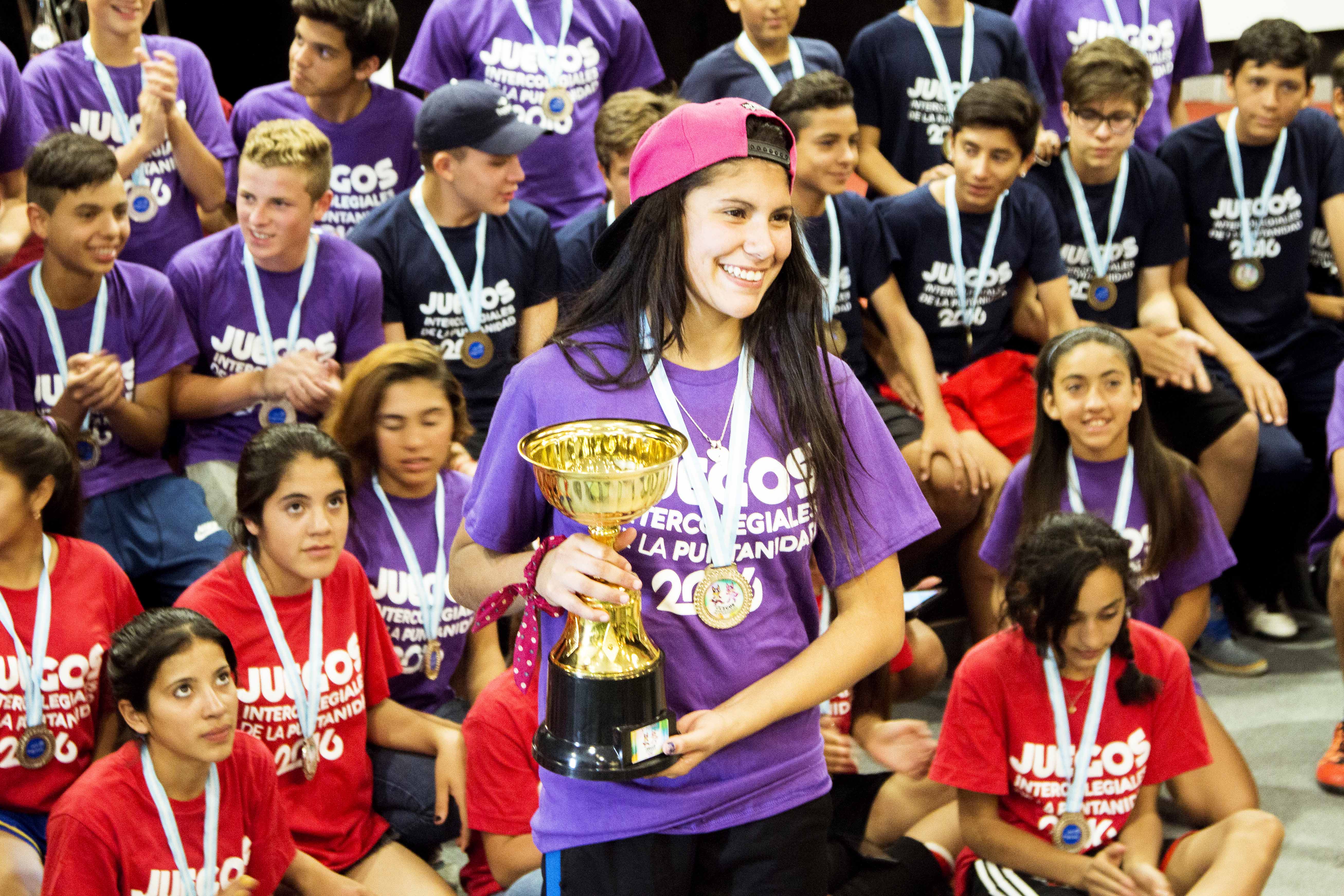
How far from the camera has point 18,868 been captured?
289 cm

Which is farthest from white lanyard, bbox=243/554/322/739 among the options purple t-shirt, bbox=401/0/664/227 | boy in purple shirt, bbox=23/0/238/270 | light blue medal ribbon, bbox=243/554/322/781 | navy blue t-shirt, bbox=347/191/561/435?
purple t-shirt, bbox=401/0/664/227

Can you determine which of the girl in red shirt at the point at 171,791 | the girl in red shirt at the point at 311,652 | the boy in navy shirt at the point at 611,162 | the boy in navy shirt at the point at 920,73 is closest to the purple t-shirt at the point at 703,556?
the girl in red shirt at the point at 171,791

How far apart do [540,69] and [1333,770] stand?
347cm

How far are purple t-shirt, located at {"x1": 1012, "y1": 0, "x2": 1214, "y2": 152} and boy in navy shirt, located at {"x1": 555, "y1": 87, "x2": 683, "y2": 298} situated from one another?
1.78 metres

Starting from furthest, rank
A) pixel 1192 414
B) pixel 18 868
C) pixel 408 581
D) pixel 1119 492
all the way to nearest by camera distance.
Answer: pixel 1192 414, pixel 1119 492, pixel 408 581, pixel 18 868

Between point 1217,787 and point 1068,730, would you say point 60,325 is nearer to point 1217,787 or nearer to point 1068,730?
point 1068,730

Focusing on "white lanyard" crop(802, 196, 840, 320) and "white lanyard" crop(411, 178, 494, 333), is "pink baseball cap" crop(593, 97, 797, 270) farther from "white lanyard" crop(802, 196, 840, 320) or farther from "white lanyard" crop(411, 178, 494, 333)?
"white lanyard" crop(802, 196, 840, 320)

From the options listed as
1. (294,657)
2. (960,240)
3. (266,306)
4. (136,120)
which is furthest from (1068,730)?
(136,120)

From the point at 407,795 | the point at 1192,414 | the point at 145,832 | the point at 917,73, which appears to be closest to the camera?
the point at 145,832

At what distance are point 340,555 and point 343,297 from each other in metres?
1.11

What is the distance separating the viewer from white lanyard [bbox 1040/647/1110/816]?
3.20m

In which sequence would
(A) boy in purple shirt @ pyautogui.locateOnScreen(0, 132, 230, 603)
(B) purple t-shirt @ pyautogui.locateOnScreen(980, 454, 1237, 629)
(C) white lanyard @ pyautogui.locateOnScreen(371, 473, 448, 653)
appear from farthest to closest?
(B) purple t-shirt @ pyautogui.locateOnScreen(980, 454, 1237, 629), (A) boy in purple shirt @ pyautogui.locateOnScreen(0, 132, 230, 603), (C) white lanyard @ pyautogui.locateOnScreen(371, 473, 448, 653)

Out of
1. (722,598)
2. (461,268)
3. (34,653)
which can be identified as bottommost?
(34,653)

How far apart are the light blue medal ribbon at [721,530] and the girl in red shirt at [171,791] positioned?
1397mm
